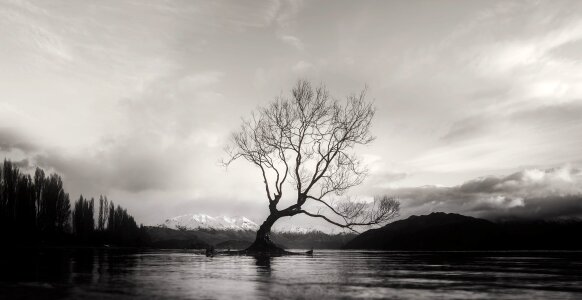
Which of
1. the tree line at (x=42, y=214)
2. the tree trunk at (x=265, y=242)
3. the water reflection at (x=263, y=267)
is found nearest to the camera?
the water reflection at (x=263, y=267)

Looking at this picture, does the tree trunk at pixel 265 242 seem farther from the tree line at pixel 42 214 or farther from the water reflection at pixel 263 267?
the tree line at pixel 42 214

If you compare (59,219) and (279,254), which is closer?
Result: (279,254)

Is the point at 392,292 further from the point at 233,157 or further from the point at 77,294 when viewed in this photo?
the point at 233,157

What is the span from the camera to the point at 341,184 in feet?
95.8

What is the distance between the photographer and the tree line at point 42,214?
237 feet

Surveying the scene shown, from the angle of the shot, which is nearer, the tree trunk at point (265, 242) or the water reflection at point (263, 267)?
the water reflection at point (263, 267)

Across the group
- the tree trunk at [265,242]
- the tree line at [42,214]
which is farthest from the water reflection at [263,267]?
the tree line at [42,214]

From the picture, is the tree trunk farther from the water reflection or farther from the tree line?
the tree line

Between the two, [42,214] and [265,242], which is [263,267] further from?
[42,214]

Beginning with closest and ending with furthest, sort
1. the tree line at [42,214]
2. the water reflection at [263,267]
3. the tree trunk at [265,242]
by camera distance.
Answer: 1. the water reflection at [263,267]
2. the tree trunk at [265,242]
3. the tree line at [42,214]

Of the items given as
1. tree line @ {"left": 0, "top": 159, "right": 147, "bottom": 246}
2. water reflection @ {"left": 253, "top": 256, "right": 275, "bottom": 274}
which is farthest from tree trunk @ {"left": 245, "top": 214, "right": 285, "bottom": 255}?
tree line @ {"left": 0, "top": 159, "right": 147, "bottom": 246}

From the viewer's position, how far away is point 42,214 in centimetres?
8194

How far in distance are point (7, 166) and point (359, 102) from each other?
75.0 metres

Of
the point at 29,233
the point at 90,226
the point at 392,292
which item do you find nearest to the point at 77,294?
the point at 392,292
